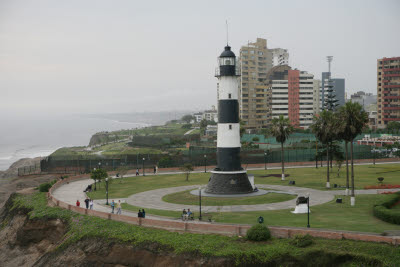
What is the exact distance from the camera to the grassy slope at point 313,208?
32094 millimetres

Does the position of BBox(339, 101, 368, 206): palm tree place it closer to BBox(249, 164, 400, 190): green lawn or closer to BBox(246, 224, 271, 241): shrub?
BBox(249, 164, 400, 190): green lawn

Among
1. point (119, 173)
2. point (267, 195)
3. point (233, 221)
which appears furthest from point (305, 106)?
point (233, 221)

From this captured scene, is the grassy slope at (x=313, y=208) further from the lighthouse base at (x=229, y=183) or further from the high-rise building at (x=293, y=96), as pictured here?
the high-rise building at (x=293, y=96)

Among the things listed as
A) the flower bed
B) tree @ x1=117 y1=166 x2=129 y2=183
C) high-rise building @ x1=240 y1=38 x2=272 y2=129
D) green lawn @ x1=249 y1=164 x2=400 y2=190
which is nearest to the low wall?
the flower bed

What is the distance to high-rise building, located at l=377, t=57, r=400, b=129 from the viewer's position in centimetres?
15162

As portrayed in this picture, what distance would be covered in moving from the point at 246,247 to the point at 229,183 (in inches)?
753

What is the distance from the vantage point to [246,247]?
90.3 ft

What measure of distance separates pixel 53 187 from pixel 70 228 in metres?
19.4

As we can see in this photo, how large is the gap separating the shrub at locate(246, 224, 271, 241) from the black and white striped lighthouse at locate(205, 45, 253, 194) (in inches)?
692

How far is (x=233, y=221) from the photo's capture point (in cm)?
3438

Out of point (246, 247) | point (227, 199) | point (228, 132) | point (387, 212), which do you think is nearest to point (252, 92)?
point (228, 132)

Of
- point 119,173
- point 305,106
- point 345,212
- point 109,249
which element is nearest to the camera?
point 109,249

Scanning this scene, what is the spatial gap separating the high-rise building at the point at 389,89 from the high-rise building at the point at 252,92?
150ft

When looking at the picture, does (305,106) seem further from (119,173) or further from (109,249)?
(109,249)
